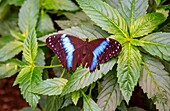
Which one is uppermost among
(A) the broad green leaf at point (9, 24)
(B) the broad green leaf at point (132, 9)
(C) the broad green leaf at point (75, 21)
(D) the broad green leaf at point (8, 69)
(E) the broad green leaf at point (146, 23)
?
(B) the broad green leaf at point (132, 9)

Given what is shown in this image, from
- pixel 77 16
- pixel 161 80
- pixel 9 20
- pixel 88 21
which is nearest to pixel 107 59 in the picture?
pixel 161 80

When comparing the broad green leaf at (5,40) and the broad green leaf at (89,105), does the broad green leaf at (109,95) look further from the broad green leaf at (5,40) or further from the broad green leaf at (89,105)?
the broad green leaf at (5,40)

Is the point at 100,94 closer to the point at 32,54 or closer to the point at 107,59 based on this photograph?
the point at 107,59

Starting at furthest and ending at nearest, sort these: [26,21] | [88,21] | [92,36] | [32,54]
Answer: [26,21], [88,21], [32,54], [92,36]

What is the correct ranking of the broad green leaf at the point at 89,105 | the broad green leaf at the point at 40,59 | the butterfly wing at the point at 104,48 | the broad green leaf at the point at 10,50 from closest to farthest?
1. the butterfly wing at the point at 104,48
2. the broad green leaf at the point at 89,105
3. the broad green leaf at the point at 40,59
4. the broad green leaf at the point at 10,50

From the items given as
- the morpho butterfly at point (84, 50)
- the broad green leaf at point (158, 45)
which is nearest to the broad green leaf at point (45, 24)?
the morpho butterfly at point (84, 50)

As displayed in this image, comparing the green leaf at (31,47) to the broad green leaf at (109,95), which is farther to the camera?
the green leaf at (31,47)

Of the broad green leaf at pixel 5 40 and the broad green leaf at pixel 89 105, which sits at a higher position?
the broad green leaf at pixel 5 40
